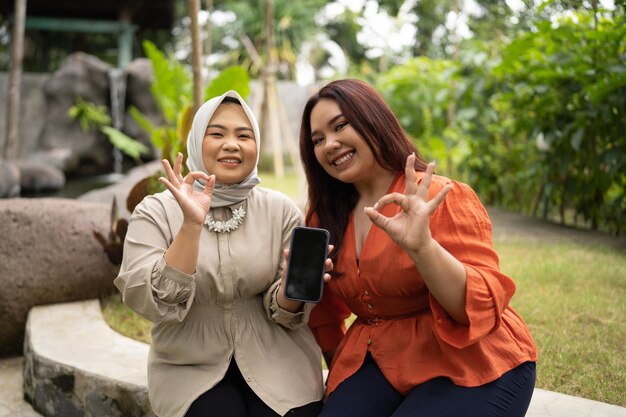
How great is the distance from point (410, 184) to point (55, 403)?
2.12 metres

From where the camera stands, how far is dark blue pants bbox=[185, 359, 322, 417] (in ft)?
6.58

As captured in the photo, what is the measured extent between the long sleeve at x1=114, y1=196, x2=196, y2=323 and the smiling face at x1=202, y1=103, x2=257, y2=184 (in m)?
0.27

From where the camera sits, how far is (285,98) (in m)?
17.3

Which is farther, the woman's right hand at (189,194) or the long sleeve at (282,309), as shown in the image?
the long sleeve at (282,309)

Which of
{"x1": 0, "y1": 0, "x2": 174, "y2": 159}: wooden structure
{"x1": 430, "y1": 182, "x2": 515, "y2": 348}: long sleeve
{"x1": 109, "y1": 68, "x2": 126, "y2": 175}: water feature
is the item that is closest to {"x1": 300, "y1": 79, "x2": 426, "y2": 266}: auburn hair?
{"x1": 430, "y1": 182, "x2": 515, "y2": 348}: long sleeve

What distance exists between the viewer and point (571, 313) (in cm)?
350

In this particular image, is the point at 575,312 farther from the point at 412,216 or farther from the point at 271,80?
the point at 271,80

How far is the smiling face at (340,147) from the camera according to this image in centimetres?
208

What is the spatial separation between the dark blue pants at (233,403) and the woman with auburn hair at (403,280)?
13cm

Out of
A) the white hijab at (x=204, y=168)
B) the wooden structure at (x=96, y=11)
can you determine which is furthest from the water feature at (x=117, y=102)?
the white hijab at (x=204, y=168)

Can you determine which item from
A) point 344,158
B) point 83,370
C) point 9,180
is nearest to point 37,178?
point 9,180

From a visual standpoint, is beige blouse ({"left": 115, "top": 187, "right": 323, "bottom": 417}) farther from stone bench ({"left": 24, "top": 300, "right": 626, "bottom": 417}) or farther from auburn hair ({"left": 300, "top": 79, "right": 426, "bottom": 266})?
stone bench ({"left": 24, "top": 300, "right": 626, "bottom": 417})

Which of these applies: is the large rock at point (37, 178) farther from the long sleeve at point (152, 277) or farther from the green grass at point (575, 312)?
the long sleeve at point (152, 277)

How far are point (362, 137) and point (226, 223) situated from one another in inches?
22.3
